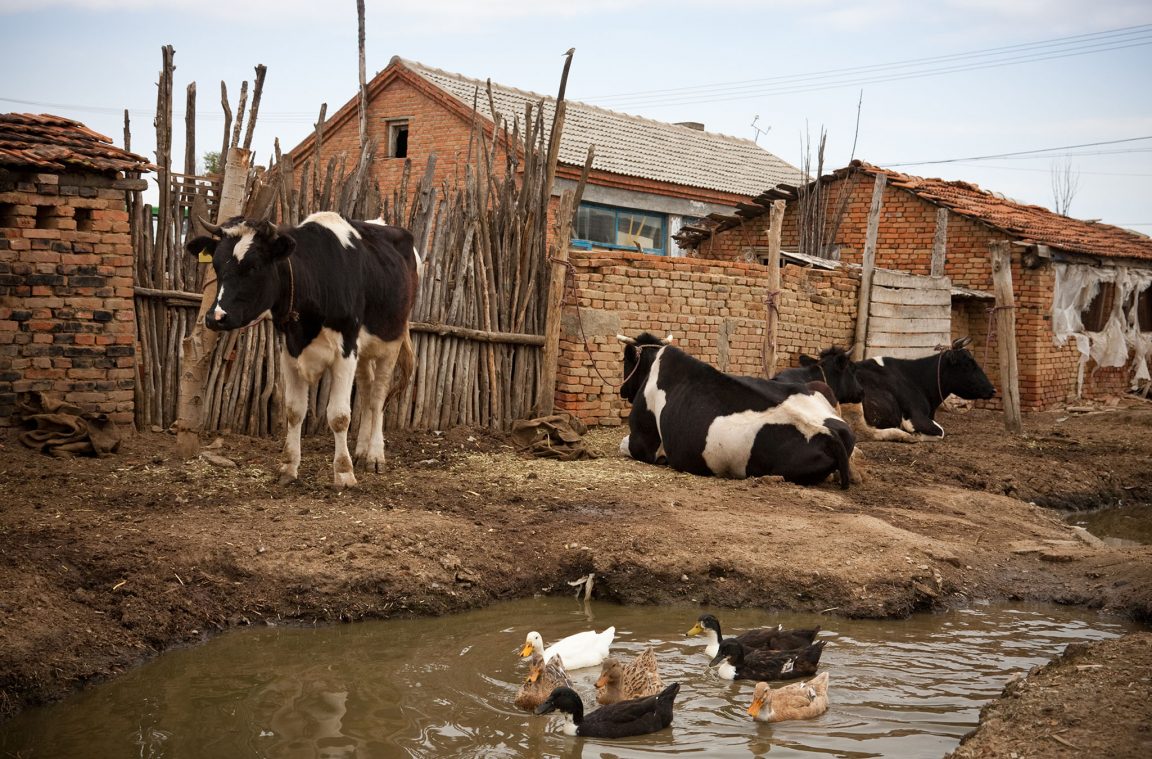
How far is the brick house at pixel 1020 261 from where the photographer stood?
58.3 ft

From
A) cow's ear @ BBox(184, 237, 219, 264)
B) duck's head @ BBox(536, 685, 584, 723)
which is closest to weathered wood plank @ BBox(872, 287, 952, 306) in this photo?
cow's ear @ BBox(184, 237, 219, 264)

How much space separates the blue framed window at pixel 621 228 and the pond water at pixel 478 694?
16.4 meters

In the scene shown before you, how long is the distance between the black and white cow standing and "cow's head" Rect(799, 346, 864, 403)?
4.94 m

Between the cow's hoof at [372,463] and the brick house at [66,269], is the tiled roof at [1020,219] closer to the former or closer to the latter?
the cow's hoof at [372,463]

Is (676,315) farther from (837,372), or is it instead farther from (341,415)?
(341,415)

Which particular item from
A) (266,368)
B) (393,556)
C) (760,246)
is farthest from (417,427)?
(760,246)

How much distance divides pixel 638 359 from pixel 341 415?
369cm

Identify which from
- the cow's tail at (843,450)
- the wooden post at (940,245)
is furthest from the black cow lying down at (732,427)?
the wooden post at (940,245)

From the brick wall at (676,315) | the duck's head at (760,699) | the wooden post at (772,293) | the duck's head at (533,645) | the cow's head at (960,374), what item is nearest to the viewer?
the duck's head at (760,699)

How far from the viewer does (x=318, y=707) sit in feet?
16.0

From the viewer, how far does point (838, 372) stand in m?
12.4

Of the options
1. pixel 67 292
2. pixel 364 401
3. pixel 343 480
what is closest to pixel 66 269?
pixel 67 292

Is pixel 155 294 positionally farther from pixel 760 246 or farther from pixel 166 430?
pixel 760 246

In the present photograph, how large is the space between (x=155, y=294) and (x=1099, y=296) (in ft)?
56.1
